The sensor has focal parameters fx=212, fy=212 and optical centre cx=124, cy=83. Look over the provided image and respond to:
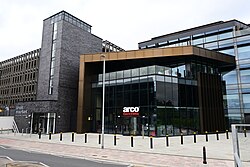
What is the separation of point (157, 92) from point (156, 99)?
96 centimetres

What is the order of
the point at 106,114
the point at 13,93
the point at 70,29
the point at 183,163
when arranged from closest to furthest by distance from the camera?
the point at 183,163 → the point at 106,114 → the point at 70,29 → the point at 13,93

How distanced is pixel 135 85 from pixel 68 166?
2037cm

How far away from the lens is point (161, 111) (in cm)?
2761

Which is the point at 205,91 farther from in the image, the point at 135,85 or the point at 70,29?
the point at 70,29

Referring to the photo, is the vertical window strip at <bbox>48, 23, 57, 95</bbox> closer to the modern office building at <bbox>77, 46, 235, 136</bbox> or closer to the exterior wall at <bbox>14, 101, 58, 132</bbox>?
the exterior wall at <bbox>14, 101, 58, 132</bbox>

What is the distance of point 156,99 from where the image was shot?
27.6 meters

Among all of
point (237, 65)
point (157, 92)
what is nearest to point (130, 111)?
point (157, 92)

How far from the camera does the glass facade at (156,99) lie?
1092 inches

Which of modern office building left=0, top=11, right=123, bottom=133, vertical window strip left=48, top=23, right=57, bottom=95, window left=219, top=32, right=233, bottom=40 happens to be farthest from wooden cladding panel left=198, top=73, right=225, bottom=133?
vertical window strip left=48, top=23, right=57, bottom=95

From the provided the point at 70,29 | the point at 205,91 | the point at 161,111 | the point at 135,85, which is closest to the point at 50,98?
the point at 70,29

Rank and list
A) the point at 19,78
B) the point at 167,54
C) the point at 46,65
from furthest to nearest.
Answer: the point at 19,78 → the point at 46,65 → the point at 167,54

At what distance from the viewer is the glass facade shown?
2773 cm

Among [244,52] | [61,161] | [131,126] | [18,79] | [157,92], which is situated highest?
[244,52]

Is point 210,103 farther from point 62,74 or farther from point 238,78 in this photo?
point 62,74
